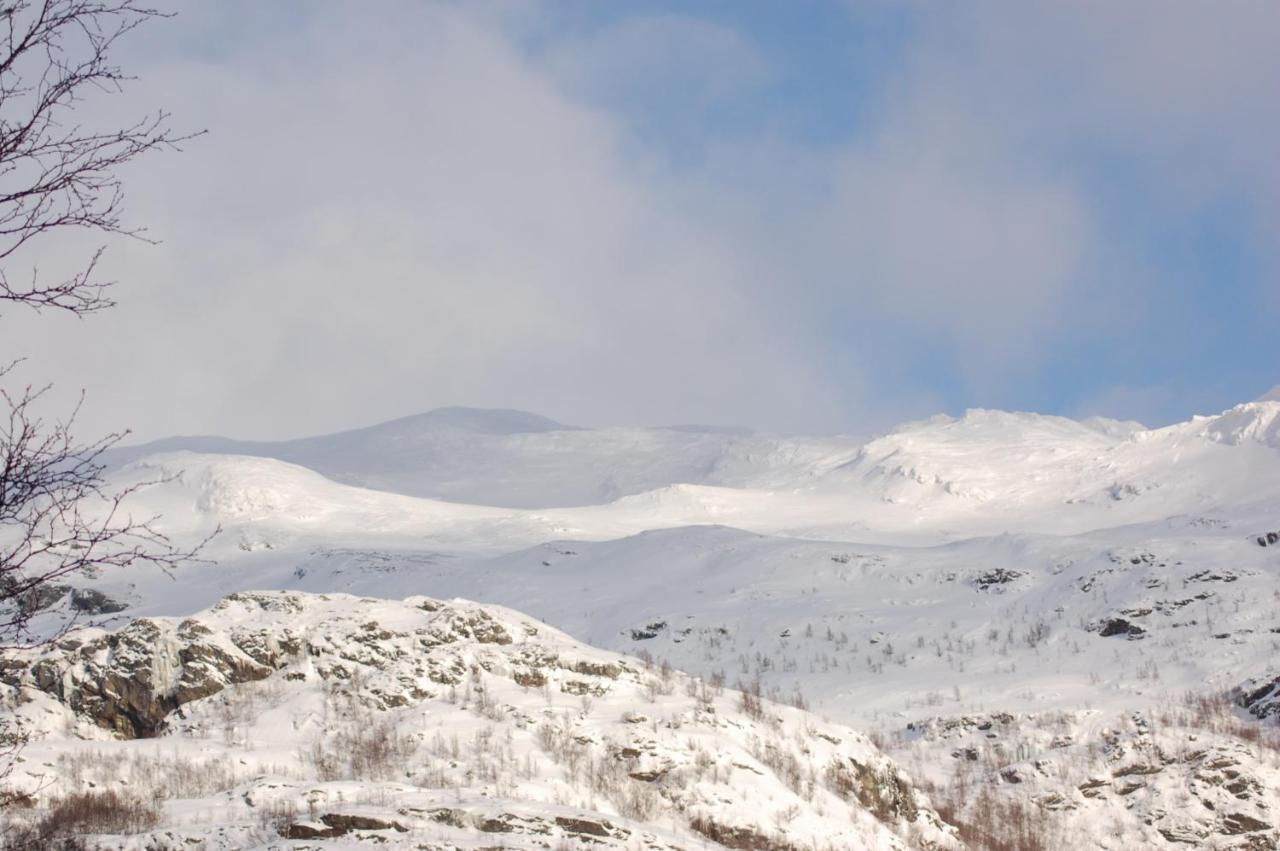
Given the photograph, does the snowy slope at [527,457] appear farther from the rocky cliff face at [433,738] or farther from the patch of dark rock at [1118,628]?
the rocky cliff face at [433,738]

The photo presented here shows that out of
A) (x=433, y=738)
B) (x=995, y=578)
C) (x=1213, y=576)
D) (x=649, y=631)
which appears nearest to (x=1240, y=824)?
(x=433, y=738)

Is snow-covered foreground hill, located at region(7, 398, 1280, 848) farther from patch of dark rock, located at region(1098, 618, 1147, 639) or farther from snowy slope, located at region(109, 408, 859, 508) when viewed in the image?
snowy slope, located at region(109, 408, 859, 508)

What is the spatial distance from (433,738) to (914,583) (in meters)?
37.3

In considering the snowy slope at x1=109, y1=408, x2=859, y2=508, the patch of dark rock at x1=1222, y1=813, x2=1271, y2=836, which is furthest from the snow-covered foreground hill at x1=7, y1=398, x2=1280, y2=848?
the snowy slope at x1=109, y1=408, x2=859, y2=508

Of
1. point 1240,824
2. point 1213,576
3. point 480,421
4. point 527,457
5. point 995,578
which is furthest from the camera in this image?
point 480,421

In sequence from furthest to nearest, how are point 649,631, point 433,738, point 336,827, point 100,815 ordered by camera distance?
point 649,631 → point 433,738 → point 100,815 → point 336,827

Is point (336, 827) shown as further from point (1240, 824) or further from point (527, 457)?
point (527, 457)

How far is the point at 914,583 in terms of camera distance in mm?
50531

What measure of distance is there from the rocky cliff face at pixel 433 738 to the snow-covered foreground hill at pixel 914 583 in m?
0.27

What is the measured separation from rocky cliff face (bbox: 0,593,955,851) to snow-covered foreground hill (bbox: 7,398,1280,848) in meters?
0.27

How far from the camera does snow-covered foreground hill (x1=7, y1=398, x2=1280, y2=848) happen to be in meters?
23.6

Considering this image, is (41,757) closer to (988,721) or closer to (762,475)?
(988,721)

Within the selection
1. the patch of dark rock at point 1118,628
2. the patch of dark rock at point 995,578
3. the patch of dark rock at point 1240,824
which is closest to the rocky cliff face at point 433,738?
the patch of dark rock at point 1240,824

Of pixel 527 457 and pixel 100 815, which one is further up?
pixel 527 457
